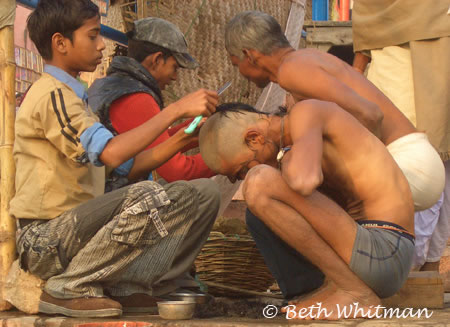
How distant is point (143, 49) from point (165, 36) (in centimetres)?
15

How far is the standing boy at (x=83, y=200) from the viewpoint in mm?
3020

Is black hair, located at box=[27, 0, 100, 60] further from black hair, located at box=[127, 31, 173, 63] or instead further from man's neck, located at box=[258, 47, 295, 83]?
man's neck, located at box=[258, 47, 295, 83]

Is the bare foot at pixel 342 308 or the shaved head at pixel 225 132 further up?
the shaved head at pixel 225 132

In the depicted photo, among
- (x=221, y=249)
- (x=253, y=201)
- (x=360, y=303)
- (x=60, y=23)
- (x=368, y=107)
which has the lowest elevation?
(x=221, y=249)

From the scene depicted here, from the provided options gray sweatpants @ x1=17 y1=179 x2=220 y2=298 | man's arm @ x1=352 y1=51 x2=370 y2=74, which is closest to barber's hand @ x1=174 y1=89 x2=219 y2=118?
gray sweatpants @ x1=17 y1=179 x2=220 y2=298

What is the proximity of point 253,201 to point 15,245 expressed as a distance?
1.24 metres

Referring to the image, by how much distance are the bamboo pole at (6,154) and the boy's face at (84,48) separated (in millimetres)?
297

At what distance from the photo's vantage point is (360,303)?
2766 mm

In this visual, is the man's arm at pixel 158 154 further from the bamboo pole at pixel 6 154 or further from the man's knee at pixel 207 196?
the bamboo pole at pixel 6 154

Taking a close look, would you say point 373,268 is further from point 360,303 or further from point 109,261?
point 109,261

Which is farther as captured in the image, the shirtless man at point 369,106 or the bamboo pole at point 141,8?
the bamboo pole at point 141,8

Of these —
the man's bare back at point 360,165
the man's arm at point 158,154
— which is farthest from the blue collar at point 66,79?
the man's bare back at point 360,165

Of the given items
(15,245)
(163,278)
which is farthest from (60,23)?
(163,278)

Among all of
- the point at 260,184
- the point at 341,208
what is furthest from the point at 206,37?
the point at 341,208
